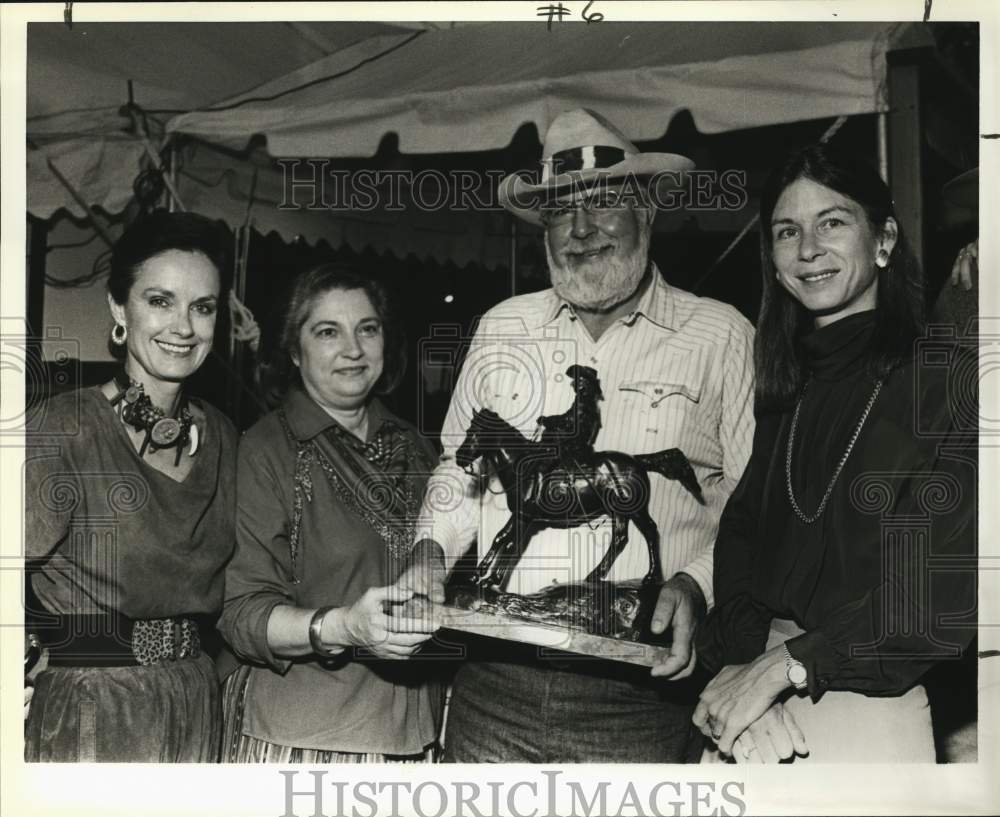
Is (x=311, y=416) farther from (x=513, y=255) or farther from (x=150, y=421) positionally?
(x=513, y=255)

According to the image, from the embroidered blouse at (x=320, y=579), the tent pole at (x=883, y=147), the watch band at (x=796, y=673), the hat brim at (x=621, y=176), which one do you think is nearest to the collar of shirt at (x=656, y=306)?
the hat brim at (x=621, y=176)

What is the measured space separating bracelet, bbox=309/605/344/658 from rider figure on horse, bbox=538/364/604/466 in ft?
2.52

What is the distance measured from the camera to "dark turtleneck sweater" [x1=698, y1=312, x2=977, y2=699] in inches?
122

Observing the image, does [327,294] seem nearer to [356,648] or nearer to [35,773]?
[356,648]

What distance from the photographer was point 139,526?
322 cm

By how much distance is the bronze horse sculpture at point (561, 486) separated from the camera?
3.17 m

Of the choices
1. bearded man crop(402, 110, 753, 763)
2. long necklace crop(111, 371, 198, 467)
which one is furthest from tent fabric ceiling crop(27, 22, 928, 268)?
long necklace crop(111, 371, 198, 467)

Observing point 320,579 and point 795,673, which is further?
point 320,579

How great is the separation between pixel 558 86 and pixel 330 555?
57.8 inches

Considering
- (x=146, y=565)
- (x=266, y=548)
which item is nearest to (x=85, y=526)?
(x=146, y=565)

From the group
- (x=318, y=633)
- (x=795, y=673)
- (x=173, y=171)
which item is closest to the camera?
(x=795, y=673)

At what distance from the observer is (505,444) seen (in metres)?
3.24
